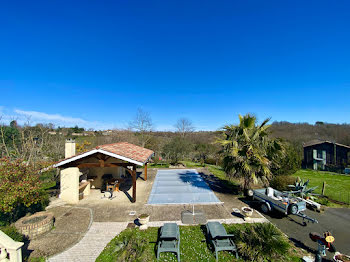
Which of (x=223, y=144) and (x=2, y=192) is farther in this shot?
(x=223, y=144)

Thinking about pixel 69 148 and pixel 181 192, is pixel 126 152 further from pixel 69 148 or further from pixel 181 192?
pixel 181 192

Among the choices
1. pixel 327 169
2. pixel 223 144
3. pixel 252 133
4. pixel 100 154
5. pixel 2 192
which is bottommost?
pixel 327 169

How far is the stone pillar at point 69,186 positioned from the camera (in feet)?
31.3

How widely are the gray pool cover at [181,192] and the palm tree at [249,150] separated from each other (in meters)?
2.28

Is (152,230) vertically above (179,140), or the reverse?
(179,140)

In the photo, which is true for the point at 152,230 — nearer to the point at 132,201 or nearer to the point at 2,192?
the point at 132,201

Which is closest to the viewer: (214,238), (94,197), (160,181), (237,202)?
(214,238)

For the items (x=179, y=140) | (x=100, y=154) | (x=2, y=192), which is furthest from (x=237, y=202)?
(x=179, y=140)

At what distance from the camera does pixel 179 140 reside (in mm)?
23453

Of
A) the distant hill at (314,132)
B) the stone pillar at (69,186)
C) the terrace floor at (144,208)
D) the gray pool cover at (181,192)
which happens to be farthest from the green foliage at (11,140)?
the distant hill at (314,132)

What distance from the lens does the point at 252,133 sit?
386 inches

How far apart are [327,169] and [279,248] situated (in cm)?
3004

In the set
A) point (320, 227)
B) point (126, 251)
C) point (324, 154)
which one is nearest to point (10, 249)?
point (126, 251)

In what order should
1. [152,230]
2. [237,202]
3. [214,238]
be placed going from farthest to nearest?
1. [237,202]
2. [152,230]
3. [214,238]
